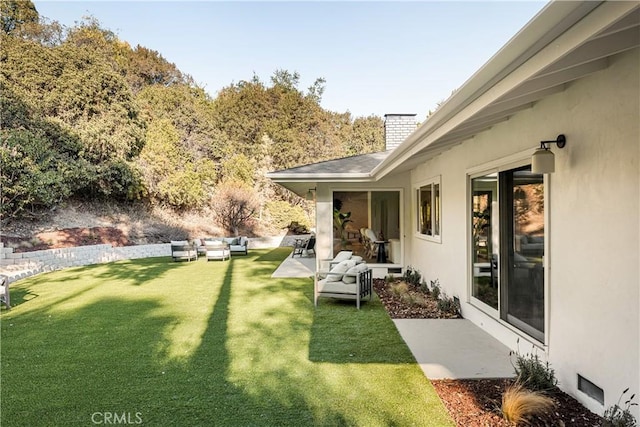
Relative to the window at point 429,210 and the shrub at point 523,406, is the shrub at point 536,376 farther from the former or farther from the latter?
the window at point 429,210

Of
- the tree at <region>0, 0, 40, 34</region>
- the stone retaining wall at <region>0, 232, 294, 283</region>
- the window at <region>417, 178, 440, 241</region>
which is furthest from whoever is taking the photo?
the tree at <region>0, 0, 40, 34</region>

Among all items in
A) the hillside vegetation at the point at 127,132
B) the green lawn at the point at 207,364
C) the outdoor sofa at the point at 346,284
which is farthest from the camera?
the hillside vegetation at the point at 127,132

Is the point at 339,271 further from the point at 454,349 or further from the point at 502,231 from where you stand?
the point at 502,231

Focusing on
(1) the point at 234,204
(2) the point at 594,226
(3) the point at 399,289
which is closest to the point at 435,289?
(3) the point at 399,289

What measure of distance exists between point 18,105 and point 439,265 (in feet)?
64.9

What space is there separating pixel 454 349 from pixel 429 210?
4.26 metres

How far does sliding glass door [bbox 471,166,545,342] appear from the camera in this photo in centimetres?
426

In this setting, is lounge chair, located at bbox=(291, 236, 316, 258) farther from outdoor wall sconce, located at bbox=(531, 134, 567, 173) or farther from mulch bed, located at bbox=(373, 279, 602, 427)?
outdoor wall sconce, located at bbox=(531, 134, 567, 173)

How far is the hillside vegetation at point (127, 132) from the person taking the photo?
1728 cm

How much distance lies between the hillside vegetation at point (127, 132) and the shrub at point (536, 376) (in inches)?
577

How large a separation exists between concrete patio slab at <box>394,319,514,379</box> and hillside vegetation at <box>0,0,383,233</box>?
1329cm

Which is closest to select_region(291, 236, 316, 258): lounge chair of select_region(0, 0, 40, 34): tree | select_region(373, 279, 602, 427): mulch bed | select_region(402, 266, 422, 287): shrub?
select_region(402, 266, 422, 287): shrub

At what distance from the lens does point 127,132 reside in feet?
68.6

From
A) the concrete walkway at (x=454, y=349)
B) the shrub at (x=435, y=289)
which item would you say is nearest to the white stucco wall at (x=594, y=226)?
the concrete walkway at (x=454, y=349)
